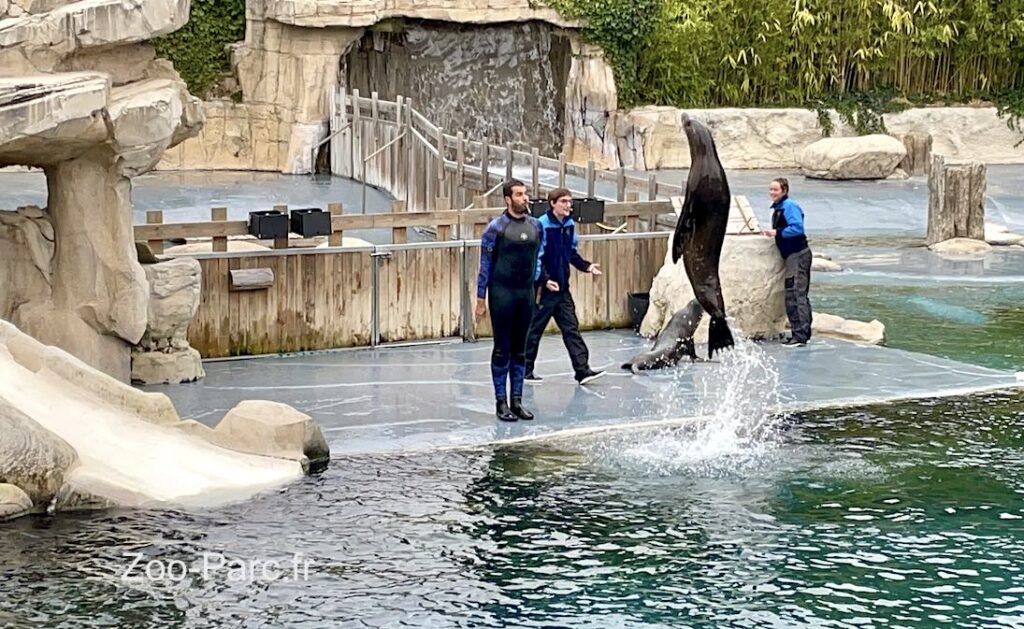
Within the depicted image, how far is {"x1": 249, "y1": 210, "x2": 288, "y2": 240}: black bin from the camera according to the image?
42.1ft

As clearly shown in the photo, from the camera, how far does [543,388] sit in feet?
39.5

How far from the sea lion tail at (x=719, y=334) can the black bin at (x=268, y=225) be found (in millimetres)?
3357

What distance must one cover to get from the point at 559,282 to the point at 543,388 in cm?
77

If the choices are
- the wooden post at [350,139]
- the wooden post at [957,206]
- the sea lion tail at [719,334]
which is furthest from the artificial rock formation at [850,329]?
the wooden post at [350,139]

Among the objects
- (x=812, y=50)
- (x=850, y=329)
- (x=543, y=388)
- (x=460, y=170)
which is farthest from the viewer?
(x=812, y=50)

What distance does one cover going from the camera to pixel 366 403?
11469mm

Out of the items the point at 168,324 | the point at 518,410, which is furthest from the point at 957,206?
the point at 168,324

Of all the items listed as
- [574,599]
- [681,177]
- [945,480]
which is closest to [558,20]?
[681,177]

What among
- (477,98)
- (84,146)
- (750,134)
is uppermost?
(477,98)

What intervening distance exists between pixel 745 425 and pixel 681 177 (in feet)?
50.4

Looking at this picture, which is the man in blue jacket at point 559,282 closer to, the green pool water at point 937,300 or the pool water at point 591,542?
the pool water at point 591,542

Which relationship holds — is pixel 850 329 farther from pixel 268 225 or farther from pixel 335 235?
pixel 268 225

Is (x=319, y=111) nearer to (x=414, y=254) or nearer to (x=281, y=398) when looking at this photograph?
(x=414, y=254)

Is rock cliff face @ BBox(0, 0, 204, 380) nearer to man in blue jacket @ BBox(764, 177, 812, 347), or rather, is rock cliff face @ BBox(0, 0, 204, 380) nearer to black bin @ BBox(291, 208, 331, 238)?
black bin @ BBox(291, 208, 331, 238)
